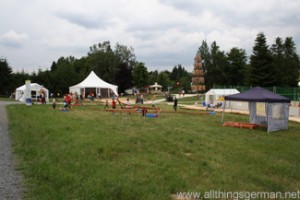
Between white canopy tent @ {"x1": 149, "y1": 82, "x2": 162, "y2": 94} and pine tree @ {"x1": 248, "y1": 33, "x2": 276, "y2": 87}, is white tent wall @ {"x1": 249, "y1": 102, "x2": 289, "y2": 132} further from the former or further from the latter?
white canopy tent @ {"x1": 149, "y1": 82, "x2": 162, "y2": 94}

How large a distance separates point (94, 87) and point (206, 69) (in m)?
36.0

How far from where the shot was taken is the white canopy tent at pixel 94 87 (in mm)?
40250

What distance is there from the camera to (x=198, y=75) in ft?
174

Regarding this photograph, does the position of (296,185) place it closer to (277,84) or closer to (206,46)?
(277,84)

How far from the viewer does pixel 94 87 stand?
40594mm

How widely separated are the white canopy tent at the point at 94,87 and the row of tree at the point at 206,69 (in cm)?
839

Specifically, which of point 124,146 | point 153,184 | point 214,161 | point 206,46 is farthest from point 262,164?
point 206,46

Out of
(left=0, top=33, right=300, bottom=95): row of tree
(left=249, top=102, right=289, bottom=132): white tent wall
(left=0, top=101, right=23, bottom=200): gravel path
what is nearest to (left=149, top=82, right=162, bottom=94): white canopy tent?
(left=0, top=33, right=300, bottom=95): row of tree

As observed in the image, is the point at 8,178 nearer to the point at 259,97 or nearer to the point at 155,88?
the point at 259,97

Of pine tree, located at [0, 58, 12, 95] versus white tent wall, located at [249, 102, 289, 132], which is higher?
pine tree, located at [0, 58, 12, 95]

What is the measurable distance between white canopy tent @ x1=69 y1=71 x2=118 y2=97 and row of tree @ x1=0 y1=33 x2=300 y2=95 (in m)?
8.39

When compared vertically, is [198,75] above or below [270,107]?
above

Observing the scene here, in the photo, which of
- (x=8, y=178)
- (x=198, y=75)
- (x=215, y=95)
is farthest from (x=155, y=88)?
(x=8, y=178)

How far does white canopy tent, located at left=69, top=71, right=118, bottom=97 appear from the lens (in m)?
40.2
